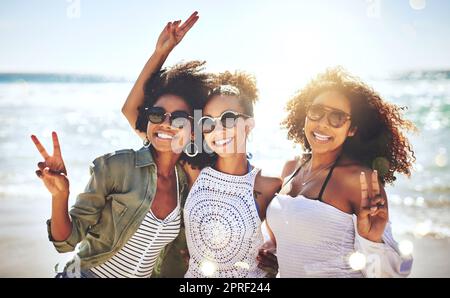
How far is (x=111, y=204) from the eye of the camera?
11.9 ft

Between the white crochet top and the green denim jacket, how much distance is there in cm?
18

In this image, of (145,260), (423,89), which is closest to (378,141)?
(145,260)

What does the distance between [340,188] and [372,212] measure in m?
0.33

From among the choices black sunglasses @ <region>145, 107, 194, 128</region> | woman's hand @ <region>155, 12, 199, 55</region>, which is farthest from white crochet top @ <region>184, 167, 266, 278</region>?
woman's hand @ <region>155, 12, 199, 55</region>

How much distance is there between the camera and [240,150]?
3.61m

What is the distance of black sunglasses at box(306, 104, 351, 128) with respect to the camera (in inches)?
137

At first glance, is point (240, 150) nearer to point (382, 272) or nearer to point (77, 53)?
point (382, 272)

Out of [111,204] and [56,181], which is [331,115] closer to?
[111,204]

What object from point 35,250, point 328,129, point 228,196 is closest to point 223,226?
point 228,196

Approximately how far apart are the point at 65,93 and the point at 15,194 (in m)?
2.47

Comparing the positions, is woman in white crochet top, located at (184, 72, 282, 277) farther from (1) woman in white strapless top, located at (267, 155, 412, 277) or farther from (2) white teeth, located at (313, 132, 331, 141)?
(2) white teeth, located at (313, 132, 331, 141)

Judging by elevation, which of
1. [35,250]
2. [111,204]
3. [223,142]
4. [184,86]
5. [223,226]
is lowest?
[35,250]

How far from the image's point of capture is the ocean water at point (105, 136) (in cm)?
605

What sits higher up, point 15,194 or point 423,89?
point 423,89
